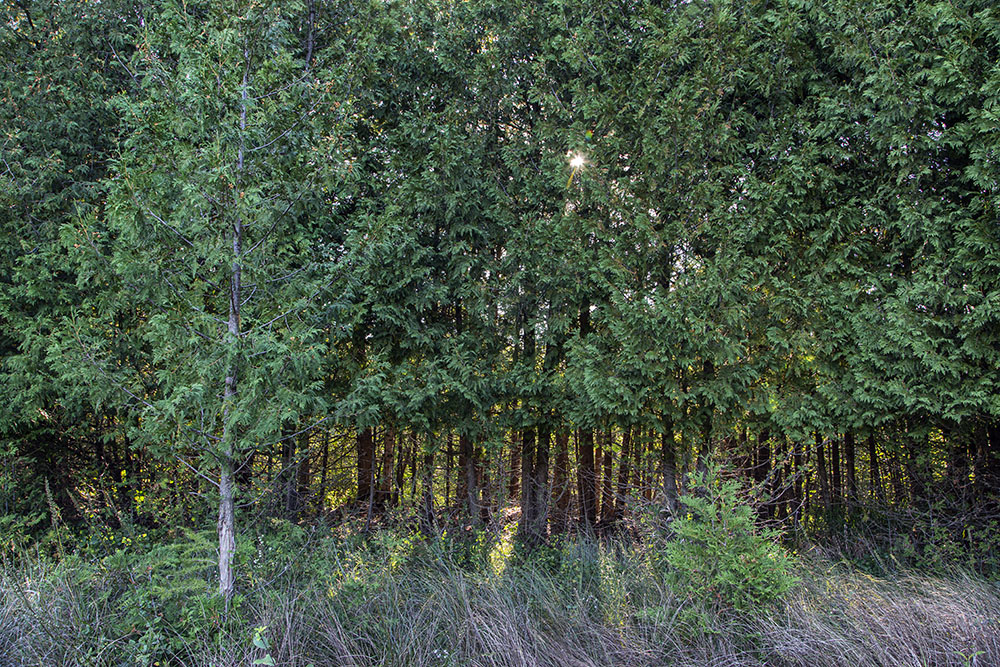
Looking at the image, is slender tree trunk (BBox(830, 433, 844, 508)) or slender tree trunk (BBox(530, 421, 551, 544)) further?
slender tree trunk (BBox(830, 433, 844, 508))

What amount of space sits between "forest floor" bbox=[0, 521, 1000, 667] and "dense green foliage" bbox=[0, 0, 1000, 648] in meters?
0.15

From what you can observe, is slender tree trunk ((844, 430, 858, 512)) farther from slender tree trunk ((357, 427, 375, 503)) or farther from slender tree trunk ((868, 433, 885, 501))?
slender tree trunk ((357, 427, 375, 503))

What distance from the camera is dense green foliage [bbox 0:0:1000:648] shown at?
362cm

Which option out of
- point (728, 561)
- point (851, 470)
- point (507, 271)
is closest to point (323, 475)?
point (507, 271)

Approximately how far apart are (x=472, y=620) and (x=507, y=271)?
333 cm

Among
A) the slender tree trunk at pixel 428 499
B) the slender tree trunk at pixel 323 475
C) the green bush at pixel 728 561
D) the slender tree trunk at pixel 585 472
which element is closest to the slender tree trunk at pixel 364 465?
the slender tree trunk at pixel 323 475

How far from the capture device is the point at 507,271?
5.62 metres

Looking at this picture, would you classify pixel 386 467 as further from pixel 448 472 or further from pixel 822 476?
pixel 822 476

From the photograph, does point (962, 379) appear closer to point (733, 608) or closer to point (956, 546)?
point (956, 546)

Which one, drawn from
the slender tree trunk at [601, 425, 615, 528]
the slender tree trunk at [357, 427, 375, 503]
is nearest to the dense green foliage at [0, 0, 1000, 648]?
the slender tree trunk at [601, 425, 615, 528]

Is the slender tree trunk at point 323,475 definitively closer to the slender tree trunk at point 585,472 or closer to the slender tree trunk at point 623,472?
the slender tree trunk at point 585,472

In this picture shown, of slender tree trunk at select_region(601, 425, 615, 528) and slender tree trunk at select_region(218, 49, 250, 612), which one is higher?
slender tree trunk at select_region(218, 49, 250, 612)

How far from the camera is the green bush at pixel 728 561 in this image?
3281mm

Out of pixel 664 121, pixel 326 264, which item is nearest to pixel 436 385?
pixel 326 264
